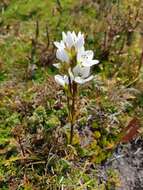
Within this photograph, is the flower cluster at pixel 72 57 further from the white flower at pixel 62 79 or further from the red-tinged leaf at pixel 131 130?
the red-tinged leaf at pixel 131 130

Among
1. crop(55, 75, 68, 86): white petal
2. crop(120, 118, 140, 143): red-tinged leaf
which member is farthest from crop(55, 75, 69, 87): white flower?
crop(120, 118, 140, 143): red-tinged leaf

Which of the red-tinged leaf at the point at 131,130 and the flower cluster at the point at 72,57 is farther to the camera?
the red-tinged leaf at the point at 131,130

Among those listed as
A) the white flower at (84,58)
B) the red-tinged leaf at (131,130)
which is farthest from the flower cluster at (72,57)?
the red-tinged leaf at (131,130)

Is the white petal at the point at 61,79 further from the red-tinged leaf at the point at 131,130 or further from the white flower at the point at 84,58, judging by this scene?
the red-tinged leaf at the point at 131,130

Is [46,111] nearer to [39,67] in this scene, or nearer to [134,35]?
[39,67]

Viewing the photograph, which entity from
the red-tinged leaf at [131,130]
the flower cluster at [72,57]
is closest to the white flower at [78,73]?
the flower cluster at [72,57]

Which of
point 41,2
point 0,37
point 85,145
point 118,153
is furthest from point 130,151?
point 41,2

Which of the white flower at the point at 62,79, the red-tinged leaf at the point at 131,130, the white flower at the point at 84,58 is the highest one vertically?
the white flower at the point at 84,58

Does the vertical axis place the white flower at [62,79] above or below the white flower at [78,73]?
below
